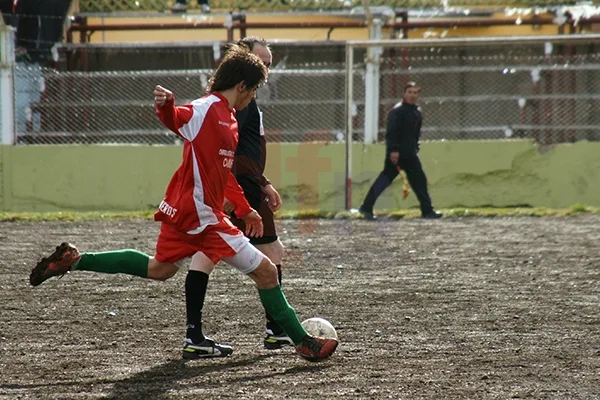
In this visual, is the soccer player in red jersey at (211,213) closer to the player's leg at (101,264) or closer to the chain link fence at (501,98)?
the player's leg at (101,264)

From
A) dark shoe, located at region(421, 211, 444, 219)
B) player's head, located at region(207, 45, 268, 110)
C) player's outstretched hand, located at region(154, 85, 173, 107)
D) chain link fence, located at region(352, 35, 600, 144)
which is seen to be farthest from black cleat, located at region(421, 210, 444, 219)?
player's outstretched hand, located at region(154, 85, 173, 107)

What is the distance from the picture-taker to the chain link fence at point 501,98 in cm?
1614

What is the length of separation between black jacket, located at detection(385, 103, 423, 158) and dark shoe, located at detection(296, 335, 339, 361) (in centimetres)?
894

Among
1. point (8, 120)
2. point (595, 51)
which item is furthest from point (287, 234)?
point (595, 51)

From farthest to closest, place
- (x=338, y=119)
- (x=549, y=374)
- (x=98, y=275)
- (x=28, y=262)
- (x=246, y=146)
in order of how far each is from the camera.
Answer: (x=338, y=119) → (x=28, y=262) → (x=98, y=275) → (x=246, y=146) → (x=549, y=374)

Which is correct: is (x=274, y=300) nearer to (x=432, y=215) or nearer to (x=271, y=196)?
(x=271, y=196)

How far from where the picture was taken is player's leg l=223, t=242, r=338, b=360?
5344 mm

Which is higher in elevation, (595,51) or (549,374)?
(595,51)

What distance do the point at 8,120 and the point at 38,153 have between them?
0.66 m

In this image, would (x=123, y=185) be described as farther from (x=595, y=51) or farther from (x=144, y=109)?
(x=595, y=51)

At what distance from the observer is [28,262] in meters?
9.39

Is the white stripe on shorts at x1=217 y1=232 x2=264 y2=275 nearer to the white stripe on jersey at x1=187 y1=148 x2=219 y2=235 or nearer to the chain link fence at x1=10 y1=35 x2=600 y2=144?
the white stripe on jersey at x1=187 y1=148 x2=219 y2=235

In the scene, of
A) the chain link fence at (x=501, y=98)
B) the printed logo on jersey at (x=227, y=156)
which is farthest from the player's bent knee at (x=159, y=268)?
the chain link fence at (x=501, y=98)

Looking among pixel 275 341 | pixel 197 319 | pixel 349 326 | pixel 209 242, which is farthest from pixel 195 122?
pixel 349 326
